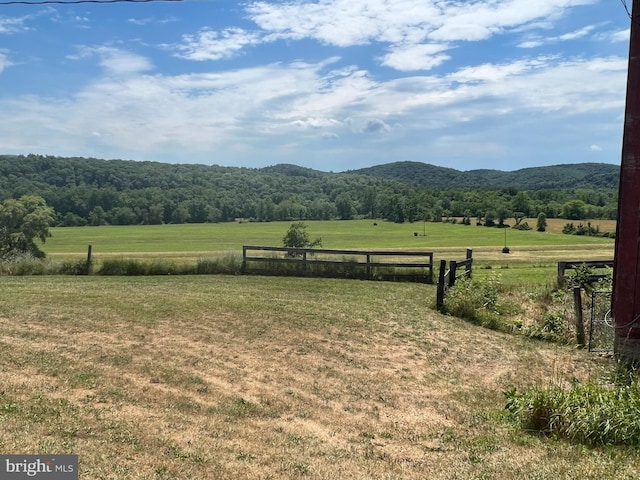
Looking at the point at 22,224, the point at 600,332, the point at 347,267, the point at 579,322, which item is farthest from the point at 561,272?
the point at 22,224

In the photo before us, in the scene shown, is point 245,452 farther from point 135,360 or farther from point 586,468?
point 135,360

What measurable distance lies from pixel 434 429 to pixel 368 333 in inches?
176

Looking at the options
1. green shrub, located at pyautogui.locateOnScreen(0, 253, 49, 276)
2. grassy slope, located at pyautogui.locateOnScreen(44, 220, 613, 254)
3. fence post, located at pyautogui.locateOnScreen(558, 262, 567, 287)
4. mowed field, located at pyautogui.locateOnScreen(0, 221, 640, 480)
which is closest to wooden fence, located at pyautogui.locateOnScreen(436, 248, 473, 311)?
mowed field, located at pyautogui.locateOnScreen(0, 221, 640, 480)

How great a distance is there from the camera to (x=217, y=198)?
132000 millimetres

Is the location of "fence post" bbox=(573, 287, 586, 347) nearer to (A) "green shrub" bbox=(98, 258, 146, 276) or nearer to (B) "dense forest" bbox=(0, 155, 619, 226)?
(A) "green shrub" bbox=(98, 258, 146, 276)

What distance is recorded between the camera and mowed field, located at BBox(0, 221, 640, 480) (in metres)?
4.34

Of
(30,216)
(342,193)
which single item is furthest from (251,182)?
(30,216)

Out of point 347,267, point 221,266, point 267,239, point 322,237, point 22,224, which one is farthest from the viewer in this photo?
point 322,237

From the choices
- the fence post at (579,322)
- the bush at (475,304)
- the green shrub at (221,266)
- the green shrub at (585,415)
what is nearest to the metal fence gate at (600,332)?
the fence post at (579,322)

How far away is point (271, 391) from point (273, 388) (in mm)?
118

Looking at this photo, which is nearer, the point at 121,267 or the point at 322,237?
the point at 121,267

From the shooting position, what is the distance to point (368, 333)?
9.95m

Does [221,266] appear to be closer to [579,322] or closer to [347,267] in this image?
[347,267]

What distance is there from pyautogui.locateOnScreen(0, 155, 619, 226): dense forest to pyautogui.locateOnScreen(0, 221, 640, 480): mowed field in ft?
309
